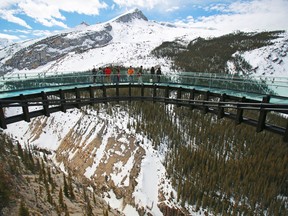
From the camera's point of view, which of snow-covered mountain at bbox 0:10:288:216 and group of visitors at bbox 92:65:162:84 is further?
snow-covered mountain at bbox 0:10:288:216

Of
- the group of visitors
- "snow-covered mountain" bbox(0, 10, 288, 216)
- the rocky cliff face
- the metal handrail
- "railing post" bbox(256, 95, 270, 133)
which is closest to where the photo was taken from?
"railing post" bbox(256, 95, 270, 133)

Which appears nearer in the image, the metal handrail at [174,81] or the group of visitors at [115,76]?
the metal handrail at [174,81]

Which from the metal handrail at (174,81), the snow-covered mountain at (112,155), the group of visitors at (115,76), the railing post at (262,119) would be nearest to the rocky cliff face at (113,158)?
the snow-covered mountain at (112,155)

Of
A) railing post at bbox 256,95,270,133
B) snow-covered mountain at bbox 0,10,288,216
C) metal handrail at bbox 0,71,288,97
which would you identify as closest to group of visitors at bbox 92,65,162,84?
metal handrail at bbox 0,71,288,97

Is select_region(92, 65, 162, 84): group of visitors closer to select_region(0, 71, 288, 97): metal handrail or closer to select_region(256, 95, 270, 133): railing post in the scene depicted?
select_region(0, 71, 288, 97): metal handrail

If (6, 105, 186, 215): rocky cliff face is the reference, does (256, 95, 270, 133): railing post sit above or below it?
above

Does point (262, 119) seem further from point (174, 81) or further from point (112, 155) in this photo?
point (112, 155)

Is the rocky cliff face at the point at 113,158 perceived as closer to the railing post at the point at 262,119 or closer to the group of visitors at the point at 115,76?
the group of visitors at the point at 115,76

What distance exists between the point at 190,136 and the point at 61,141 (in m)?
38.1

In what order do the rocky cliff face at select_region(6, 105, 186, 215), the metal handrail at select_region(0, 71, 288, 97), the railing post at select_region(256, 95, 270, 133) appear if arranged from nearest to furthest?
the railing post at select_region(256, 95, 270, 133) → the metal handrail at select_region(0, 71, 288, 97) → the rocky cliff face at select_region(6, 105, 186, 215)

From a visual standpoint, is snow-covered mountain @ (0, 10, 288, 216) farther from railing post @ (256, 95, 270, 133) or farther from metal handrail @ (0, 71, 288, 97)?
railing post @ (256, 95, 270, 133)

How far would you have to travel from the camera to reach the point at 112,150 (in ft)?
174

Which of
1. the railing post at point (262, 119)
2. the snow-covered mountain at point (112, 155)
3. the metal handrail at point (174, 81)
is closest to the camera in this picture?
the railing post at point (262, 119)

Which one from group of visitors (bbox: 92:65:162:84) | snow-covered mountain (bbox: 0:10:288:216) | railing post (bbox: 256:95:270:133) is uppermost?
group of visitors (bbox: 92:65:162:84)
